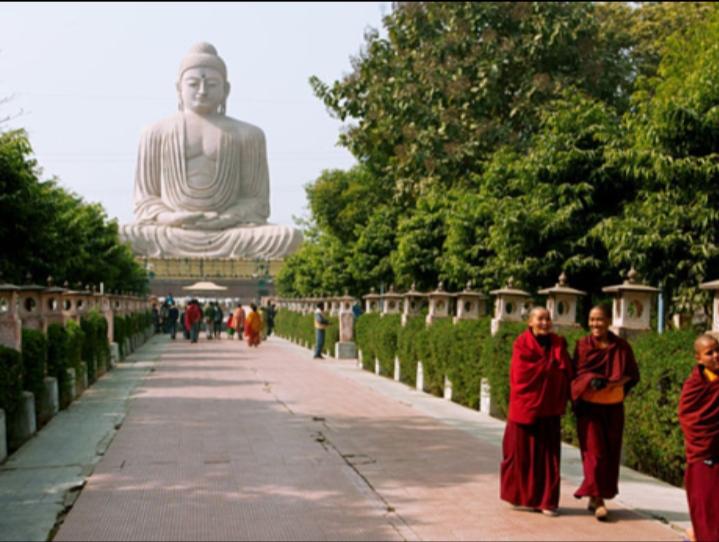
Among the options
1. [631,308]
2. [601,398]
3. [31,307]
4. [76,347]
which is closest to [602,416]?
[601,398]

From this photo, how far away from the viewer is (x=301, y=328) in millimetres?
34594

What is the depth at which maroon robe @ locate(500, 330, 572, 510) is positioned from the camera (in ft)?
23.7

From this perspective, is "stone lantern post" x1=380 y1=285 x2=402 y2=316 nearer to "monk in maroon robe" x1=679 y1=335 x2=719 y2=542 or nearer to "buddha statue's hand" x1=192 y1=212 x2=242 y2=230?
"monk in maroon robe" x1=679 y1=335 x2=719 y2=542

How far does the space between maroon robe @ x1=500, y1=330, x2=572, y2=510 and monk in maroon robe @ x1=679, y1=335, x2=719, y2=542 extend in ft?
4.16

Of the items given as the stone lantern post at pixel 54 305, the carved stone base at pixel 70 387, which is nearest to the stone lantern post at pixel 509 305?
the carved stone base at pixel 70 387

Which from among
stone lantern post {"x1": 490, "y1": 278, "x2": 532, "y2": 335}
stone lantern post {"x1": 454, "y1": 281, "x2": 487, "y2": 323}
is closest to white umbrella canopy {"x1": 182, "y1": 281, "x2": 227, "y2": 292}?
stone lantern post {"x1": 454, "y1": 281, "x2": 487, "y2": 323}

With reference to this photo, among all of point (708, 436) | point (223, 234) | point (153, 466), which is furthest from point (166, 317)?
point (708, 436)

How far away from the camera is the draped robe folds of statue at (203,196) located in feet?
180

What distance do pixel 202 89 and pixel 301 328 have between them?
24.4m

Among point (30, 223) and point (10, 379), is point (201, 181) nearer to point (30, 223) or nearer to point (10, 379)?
point (30, 223)

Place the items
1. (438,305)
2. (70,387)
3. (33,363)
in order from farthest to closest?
(438,305), (70,387), (33,363)

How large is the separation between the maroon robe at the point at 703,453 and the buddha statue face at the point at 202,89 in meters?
51.1

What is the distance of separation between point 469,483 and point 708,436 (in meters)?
2.81

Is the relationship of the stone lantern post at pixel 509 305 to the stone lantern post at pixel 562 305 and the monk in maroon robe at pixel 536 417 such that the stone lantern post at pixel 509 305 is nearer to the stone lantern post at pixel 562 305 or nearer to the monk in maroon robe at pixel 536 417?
the stone lantern post at pixel 562 305
